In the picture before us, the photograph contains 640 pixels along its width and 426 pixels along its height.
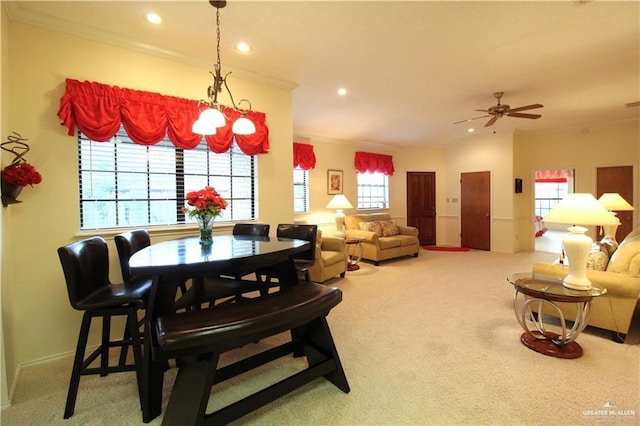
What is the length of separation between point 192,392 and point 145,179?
206 centimetres

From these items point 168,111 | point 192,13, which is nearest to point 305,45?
point 192,13

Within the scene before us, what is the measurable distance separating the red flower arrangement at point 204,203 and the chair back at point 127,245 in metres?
0.55

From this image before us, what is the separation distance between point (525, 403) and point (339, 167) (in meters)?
5.38

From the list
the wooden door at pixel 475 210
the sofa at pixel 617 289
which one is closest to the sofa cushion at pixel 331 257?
the sofa at pixel 617 289

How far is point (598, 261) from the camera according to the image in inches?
112

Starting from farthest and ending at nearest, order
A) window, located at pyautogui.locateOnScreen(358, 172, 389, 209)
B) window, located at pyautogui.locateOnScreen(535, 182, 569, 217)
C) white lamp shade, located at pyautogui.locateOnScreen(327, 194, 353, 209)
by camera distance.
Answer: window, located at pyautogui.locateOnScreen(535, 182, 569, 217)
window, located at pyautogui.locateOnScreen(358, 172, 389, 209)
white lamp shade, located at pyautogui.locateOnScreen(327, 194, 353, 209)

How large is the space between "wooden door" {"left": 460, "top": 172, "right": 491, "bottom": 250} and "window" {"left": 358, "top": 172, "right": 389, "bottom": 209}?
71.4 inches

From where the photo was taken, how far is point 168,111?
9.28 ft

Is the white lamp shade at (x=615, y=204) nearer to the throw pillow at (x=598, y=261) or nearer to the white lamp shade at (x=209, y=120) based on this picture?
the throw pillow at (x=598, y=261)

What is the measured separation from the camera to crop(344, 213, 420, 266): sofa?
5.60 metres

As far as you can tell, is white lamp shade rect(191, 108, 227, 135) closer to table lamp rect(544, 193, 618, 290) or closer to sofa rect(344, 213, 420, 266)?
table lamp rect(544, 193, 618, 290)

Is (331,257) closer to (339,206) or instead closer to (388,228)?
(339,206)

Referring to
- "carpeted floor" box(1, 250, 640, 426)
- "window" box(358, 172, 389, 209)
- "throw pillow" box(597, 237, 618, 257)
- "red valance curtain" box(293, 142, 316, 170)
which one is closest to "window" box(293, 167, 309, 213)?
"red valance curtain" box(293, 142, 316, 170)

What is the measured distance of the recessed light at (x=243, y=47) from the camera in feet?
9.14
